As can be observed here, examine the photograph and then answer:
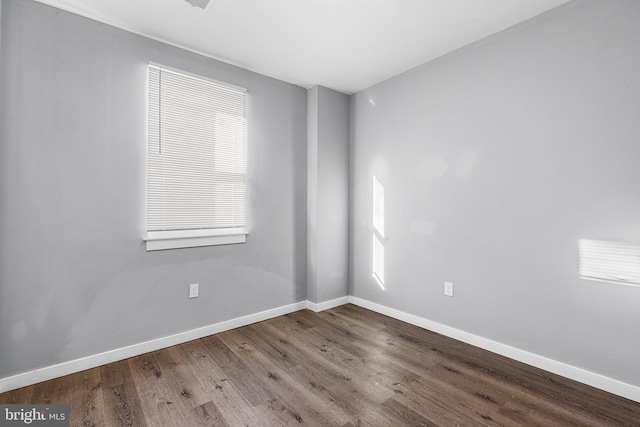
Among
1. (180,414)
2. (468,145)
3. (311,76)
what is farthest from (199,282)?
(468,145)

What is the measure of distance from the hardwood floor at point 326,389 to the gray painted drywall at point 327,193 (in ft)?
3.12

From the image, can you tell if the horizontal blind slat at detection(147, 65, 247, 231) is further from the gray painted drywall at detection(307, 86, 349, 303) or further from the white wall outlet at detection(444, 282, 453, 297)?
the white wall outlet at detection(444, 282, 453, 297)

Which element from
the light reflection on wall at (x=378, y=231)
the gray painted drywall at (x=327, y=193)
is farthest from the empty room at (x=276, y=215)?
the gray painted drywall at (x=327, y=193)

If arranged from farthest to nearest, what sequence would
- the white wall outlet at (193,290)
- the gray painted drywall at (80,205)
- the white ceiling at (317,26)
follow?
the white wall outlet at (193,290), the white ceiling at (317,26), the gray painted drywall at (80,205)

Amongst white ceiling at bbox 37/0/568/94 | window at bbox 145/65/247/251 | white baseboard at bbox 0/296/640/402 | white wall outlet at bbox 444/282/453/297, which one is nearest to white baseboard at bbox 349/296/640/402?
white baseboard at bbox 0/296/640/402

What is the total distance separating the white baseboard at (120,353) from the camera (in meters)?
1.98

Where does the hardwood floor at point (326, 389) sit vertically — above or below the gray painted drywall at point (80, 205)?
below

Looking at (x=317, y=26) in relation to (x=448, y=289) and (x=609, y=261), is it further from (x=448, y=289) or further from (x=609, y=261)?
(x=609, y=261)

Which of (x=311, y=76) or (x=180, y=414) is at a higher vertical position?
(x=311, y=76)

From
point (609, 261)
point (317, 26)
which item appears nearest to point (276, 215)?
point (317, 26)

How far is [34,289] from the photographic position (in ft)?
6.67

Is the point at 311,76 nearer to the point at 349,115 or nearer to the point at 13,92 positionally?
the point at 349,115

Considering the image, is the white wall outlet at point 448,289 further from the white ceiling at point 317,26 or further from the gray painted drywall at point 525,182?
the white ceiling at point 317,26

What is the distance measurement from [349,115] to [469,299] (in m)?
2.40
